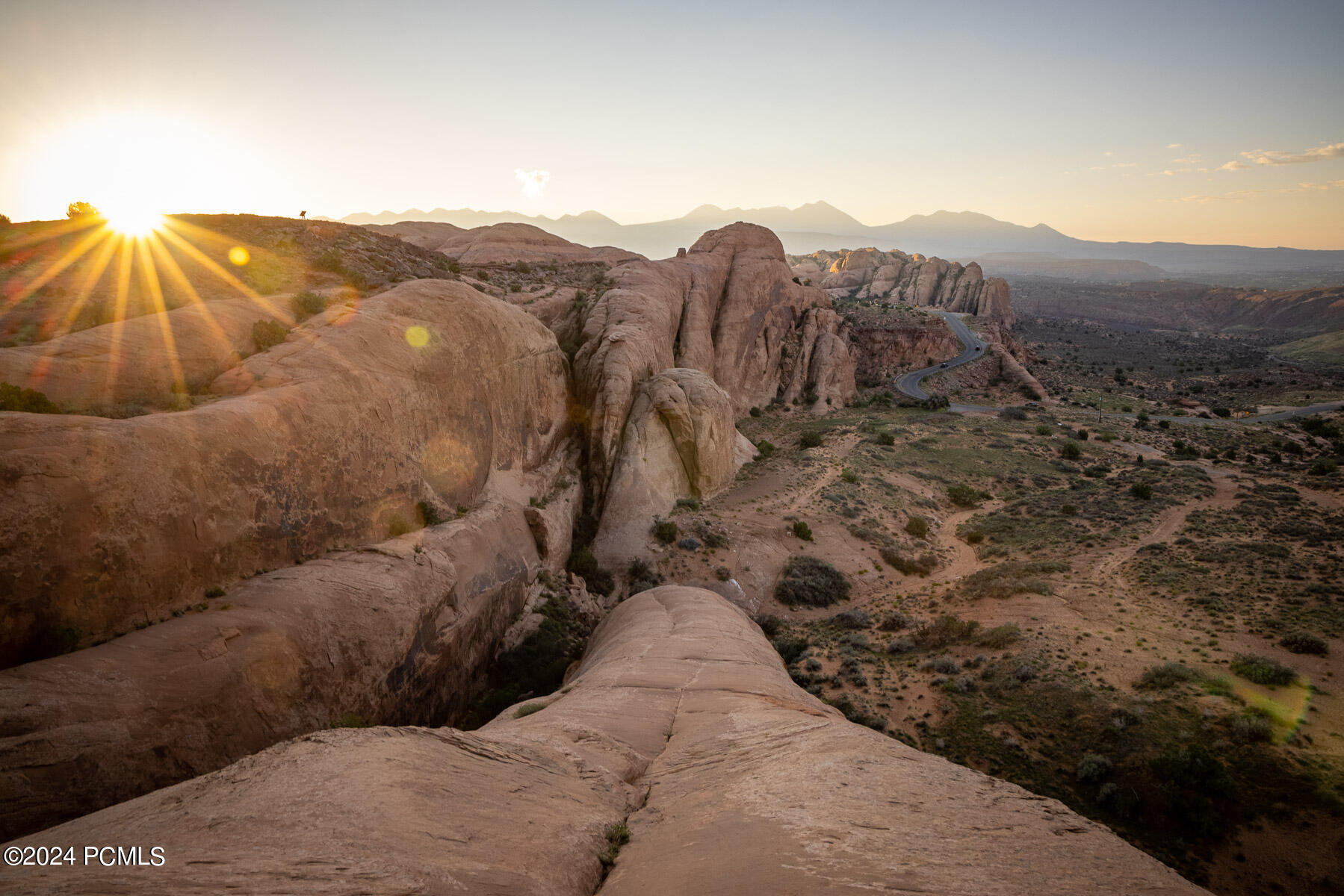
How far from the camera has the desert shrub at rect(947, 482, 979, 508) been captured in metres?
40.2

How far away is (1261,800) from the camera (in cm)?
1382

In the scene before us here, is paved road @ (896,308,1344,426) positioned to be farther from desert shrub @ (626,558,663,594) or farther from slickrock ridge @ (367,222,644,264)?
desert shrub @ (626,558,663,594)

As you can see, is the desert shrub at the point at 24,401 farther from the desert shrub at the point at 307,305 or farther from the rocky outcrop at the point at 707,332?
the rocky outcrop at the point at 707,332

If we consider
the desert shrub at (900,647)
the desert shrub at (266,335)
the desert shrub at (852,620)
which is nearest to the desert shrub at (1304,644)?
the desert shrub at (900,647)

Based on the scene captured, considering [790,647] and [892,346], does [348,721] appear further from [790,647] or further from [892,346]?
[892,346]

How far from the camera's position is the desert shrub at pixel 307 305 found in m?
21.1

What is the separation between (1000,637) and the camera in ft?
72.1

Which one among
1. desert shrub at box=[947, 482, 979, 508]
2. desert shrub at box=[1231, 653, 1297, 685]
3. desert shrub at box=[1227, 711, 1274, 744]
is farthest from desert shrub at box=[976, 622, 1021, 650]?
desert shrub at box=[947, 482, 979, 508]

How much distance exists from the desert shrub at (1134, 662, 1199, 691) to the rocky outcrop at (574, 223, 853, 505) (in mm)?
24744

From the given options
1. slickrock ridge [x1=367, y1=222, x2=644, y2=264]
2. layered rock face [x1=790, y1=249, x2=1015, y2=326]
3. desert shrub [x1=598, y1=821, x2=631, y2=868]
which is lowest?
desert shrub [x1=598, y1=821, x2=631, y2=868]

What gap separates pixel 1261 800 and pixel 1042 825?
11598mm

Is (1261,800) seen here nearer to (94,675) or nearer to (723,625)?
(723,625)

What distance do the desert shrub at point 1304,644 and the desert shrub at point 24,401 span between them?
3584 cm

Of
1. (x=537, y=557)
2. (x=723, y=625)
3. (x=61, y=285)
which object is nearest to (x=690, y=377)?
(x=537, y=557)
